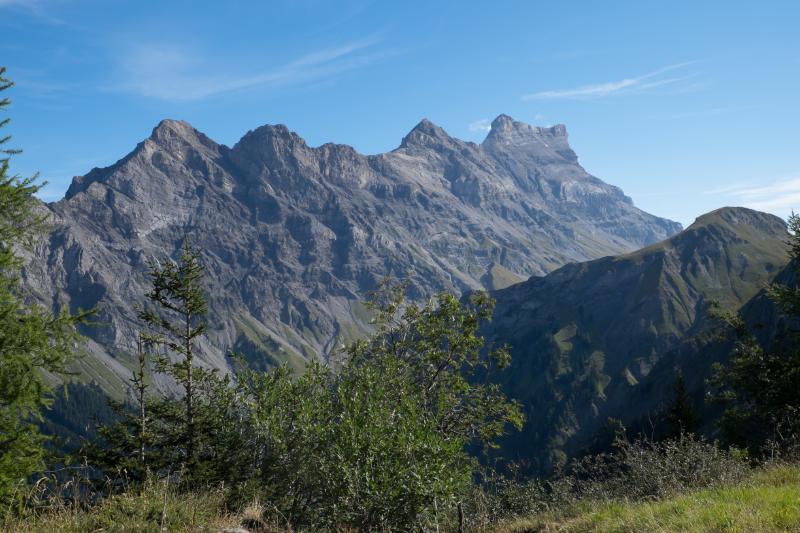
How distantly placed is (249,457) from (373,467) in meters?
7.65

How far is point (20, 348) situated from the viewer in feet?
51.8

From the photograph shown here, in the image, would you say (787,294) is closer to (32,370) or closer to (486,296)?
(486,296)

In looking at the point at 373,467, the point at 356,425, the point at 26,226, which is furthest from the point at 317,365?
the point at 26,226

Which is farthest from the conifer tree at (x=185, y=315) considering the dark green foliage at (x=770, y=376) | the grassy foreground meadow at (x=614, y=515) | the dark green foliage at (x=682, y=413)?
the dark green foliage at (x=682, y=413)

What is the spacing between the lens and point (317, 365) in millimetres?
22266

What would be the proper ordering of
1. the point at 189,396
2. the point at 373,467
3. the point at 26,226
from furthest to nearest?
the point at 189,396
the point at 26,226
the point at 373,467

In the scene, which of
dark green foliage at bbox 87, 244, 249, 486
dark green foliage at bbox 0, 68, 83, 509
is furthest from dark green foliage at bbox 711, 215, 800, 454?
dark green foliage at bbox 0, 68, 83, 509

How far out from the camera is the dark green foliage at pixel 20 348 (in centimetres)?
1523

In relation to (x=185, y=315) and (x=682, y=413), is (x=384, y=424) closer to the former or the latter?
(x=185, y=315)

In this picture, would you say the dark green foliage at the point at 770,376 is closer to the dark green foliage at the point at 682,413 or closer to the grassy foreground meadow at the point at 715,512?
the grassy foreground meadow at the point at 715,512

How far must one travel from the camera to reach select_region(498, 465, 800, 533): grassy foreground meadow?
25.9 ft

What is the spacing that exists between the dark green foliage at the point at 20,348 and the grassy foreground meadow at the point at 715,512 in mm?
13810

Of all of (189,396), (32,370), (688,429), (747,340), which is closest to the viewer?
(32,370)

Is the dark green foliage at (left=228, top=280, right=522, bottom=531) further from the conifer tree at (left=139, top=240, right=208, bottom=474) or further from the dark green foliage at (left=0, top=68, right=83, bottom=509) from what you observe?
the dark green foliage at (left=0, top=68, right=83, bottom=509)
